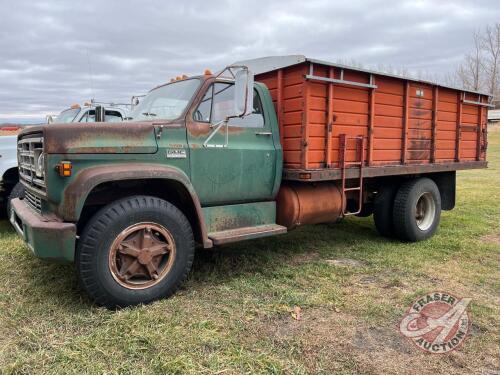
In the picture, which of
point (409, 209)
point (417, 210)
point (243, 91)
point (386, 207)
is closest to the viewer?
point (243, 91)

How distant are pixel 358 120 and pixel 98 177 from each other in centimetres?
311

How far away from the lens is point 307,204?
4945 mm

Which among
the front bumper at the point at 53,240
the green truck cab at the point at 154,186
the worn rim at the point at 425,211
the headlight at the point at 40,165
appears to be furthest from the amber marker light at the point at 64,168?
the worn rim at the point at 425,211

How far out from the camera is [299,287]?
4230 mm

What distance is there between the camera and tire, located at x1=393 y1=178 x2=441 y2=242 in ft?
19.4

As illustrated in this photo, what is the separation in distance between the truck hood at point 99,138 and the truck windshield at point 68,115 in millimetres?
4549

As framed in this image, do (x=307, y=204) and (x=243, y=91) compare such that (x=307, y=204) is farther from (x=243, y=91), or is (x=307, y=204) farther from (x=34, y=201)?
(x=34, y=201)

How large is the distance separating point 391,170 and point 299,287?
2.22 m

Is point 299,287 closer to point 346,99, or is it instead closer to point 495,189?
point 346,99

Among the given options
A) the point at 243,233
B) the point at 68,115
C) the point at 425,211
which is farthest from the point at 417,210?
the point at 68,115

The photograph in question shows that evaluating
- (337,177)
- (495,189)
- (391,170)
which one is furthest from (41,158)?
(495,189)

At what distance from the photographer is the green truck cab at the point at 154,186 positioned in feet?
11.3

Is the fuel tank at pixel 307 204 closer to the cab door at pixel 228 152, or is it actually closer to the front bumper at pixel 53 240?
the cab door at pixel 228 152

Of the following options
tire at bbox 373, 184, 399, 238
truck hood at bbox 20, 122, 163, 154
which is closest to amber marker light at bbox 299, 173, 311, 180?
truck hood at bbox 20, 122, 163, 154
